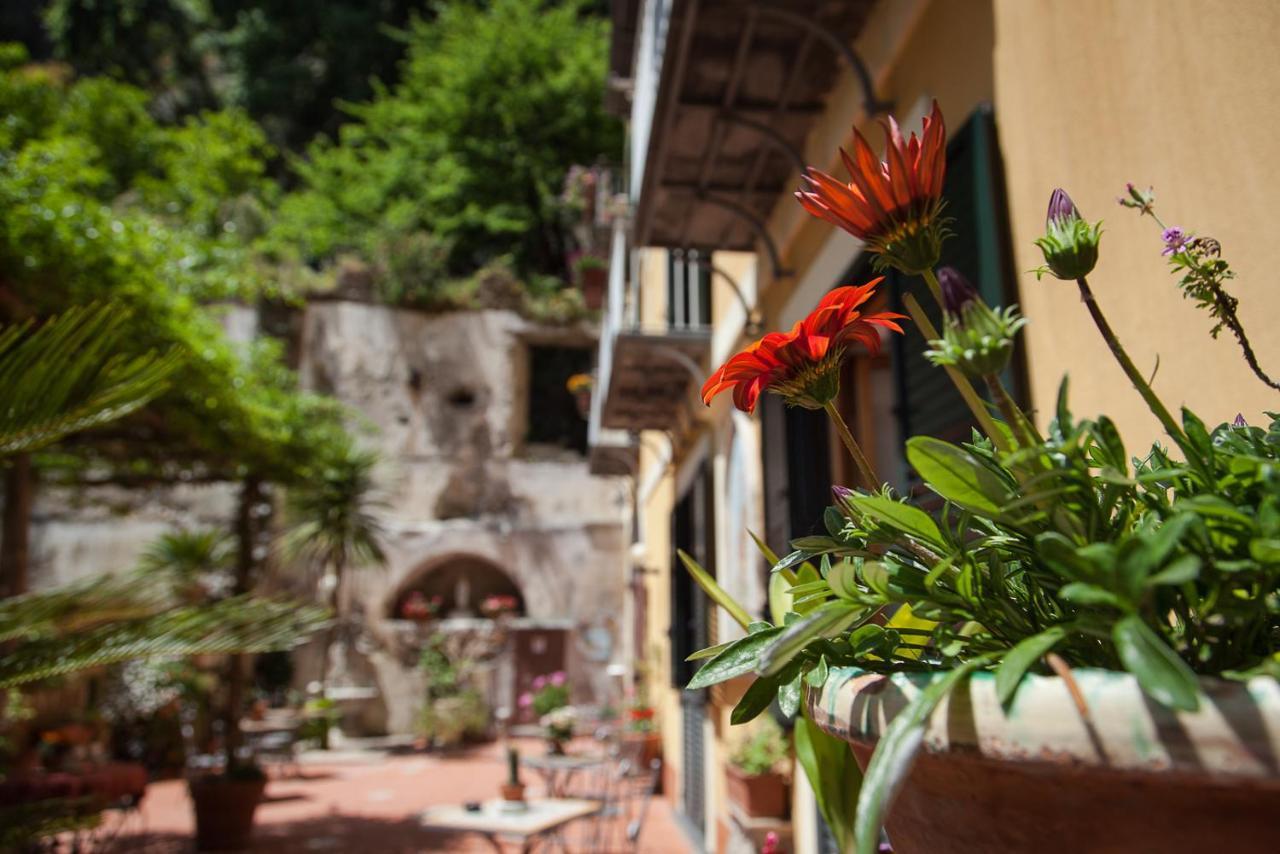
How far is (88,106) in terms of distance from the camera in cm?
1399

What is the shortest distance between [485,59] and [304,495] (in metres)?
13.2

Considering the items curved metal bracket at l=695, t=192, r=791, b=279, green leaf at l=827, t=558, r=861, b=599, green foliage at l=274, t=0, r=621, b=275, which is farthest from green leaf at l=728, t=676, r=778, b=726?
green foliage at l=274, t=0, r=621, b=275

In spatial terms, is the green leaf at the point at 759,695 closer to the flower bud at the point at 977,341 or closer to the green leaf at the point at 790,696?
the green leaf at the point at 790,696

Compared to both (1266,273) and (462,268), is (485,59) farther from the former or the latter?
(1266,273)

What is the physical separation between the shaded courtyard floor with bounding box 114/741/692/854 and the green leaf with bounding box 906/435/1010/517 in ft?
22.0

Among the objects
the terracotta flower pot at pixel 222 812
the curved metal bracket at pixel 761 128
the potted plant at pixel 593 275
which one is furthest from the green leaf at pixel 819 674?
the potted plant at pixel 593 275

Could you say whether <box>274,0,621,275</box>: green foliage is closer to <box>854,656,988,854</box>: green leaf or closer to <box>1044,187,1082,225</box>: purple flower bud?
<box>1044,187,1082,225</box>: purple flower bud

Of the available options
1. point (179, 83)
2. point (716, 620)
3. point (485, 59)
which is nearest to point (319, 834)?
point (716, 620)

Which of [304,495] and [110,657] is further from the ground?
[304,495]

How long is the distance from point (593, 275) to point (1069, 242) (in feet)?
36.2

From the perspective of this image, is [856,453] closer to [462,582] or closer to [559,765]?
[559,765]

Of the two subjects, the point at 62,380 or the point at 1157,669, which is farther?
the point at 62,380

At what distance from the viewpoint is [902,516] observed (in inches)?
32.4

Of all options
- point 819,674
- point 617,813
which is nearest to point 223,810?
point 617,813
